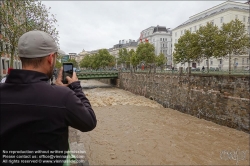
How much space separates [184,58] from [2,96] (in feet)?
105

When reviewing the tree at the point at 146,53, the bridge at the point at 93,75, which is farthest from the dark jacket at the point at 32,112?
the tree at the point at 146,53

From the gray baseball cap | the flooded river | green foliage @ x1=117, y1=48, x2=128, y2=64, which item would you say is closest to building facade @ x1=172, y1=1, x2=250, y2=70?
the flooded river

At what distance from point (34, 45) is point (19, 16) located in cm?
1901

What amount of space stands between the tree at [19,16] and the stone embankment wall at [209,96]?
13.8 m

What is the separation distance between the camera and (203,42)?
23.8m

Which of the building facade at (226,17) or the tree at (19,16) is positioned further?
the building facade at (226,17)

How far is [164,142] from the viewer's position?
11188 mm

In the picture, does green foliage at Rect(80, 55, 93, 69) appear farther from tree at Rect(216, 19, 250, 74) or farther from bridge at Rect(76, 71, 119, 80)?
tree at Rect(216, 19, 250, 74)

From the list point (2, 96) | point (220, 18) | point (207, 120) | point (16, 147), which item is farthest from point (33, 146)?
point (220, 18)

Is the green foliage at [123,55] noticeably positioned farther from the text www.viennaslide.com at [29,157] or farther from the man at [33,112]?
the text www.viennaslide.com at [29,157]

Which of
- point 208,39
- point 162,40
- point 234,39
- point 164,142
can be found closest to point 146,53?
point 208,39

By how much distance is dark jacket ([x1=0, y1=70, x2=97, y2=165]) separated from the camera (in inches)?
52.6

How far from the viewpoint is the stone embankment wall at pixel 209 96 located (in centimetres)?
1333

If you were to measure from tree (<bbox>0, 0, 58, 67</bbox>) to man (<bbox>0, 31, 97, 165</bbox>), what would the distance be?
16569mm
